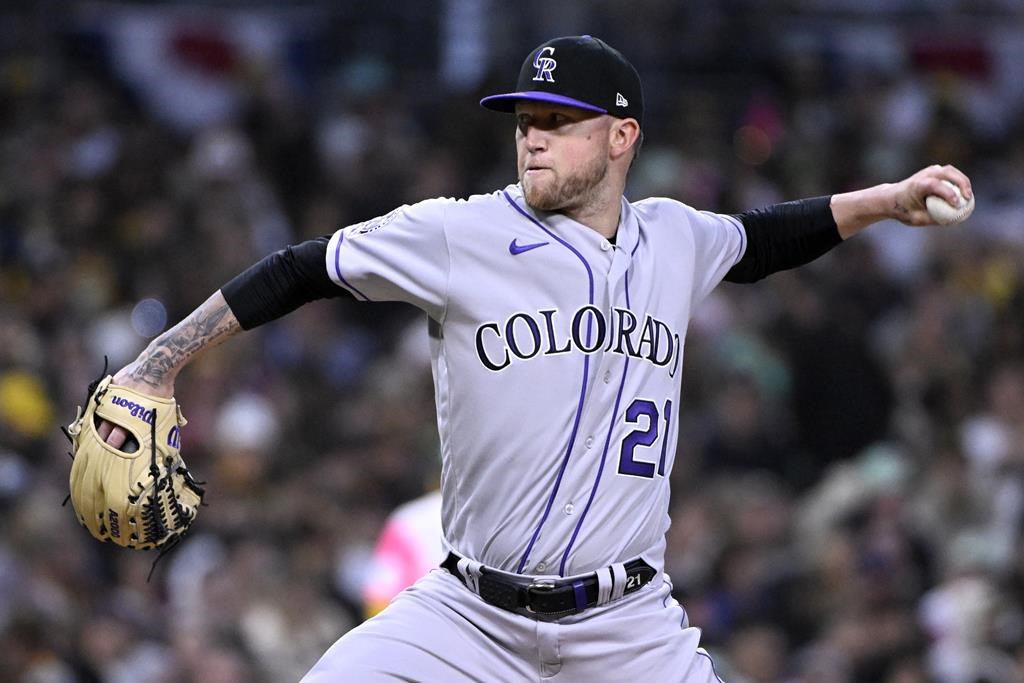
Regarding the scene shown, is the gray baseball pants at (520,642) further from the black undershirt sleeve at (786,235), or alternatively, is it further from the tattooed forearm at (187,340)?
the black undershirt sleeve at (786,235)

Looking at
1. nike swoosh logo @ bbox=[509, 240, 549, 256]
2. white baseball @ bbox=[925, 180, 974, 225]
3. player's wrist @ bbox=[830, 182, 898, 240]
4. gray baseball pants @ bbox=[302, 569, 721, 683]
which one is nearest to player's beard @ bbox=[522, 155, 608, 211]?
nike swoosh logo @ bbox=[509, 240, 549, 256]

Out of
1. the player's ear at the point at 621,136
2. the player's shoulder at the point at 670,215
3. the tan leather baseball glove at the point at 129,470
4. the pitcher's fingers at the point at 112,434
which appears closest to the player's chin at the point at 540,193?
the player's ear at the point at 621,136

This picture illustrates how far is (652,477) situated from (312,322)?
6.30 m

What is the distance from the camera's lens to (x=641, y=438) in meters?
4.21

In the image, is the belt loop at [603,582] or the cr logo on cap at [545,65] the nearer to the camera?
the belt loop at [603,582]

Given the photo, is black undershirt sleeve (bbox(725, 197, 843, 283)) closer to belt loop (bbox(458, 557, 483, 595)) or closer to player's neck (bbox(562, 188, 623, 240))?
player's neck (bbox(562, 188, 623, 240))

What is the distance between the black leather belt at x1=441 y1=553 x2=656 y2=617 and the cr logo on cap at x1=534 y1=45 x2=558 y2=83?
1253mm

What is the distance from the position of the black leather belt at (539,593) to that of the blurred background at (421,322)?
3727 mm

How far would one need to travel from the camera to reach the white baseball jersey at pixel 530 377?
13.5 ft

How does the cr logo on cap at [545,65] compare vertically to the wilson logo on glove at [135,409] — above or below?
above

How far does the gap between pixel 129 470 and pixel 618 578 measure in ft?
4.08

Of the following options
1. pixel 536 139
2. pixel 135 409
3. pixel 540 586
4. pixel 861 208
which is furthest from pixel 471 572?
pixel 861 208

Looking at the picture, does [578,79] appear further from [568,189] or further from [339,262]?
[339,262]

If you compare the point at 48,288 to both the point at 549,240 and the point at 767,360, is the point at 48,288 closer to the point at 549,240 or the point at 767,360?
the point at 767,360
